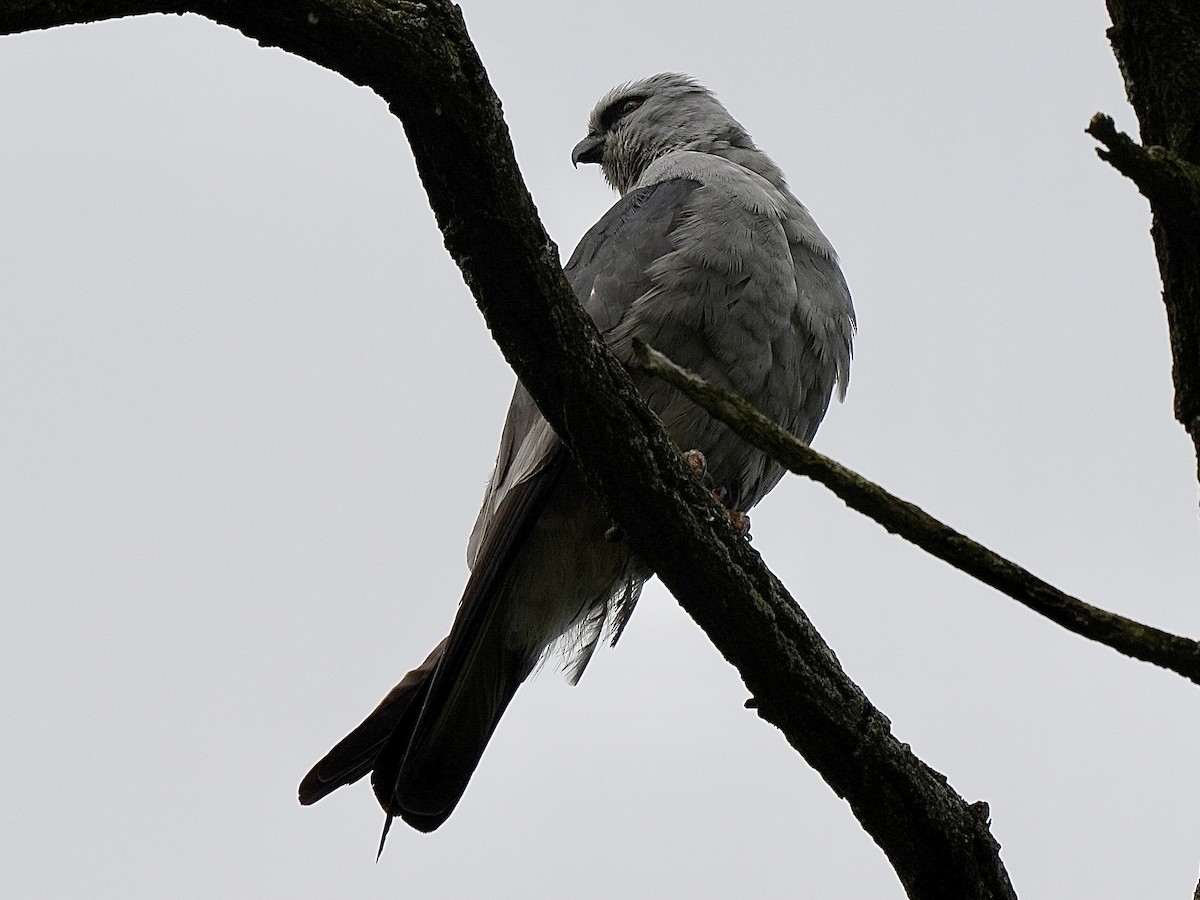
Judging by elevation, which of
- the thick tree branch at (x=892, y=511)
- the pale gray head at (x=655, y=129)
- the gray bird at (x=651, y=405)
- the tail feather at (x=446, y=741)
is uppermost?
the pale gray head at (x=655, y=129)

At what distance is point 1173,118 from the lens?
2.39 metres

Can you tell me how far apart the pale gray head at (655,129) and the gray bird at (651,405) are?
0.86m

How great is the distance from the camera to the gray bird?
4.19 metres

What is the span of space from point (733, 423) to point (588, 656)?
3013 mm

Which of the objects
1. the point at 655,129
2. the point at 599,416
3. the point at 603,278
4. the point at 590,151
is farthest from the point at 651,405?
the point at 590,151

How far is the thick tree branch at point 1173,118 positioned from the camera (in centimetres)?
233

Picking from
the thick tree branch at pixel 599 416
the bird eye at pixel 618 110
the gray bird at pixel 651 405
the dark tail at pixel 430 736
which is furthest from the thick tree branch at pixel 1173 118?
the bird eye at pixel 618 110

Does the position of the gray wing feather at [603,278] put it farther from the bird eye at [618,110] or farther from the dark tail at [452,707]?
the bird eye at [618,110]

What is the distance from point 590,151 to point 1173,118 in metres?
4.73

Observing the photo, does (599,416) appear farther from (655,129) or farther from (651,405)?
(655,129)

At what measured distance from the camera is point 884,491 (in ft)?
7.72

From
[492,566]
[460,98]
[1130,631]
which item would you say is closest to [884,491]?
[1130,631]

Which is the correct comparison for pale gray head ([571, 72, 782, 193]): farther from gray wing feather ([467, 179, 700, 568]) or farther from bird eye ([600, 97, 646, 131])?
gray wing feather ([467, 179, 700, 568])

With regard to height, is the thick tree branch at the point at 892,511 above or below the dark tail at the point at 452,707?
below
